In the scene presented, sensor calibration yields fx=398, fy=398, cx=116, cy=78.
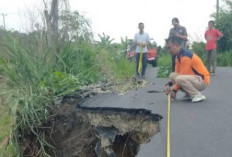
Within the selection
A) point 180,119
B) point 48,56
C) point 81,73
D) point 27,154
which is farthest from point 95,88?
point 180,119

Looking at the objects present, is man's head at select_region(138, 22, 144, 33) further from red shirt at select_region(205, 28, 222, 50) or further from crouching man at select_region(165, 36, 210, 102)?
crouching man at select_region(165, 36, 210, 102)

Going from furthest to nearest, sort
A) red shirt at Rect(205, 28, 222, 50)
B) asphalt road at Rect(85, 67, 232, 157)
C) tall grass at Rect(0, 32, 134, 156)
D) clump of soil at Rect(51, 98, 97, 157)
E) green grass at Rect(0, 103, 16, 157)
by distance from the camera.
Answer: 1. red shirt at Rect(205, 28, 222, 50)
2. clump of soil at Rect(51, 98, 97, 157)
3. tall grass at Rect(0, 32, 134, 156)
4. green grass at Rect(0, 103, 16, 157)
5. asphalt road at Rect(85, 67, 232, 157)

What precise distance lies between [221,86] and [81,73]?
3543 mm

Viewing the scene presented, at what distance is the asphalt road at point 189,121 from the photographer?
467 cm

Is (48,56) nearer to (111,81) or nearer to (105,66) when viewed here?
(111,81)

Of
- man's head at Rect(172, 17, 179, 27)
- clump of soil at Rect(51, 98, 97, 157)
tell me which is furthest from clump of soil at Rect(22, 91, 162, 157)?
man's head at Rect(172, 17, 179, 27)

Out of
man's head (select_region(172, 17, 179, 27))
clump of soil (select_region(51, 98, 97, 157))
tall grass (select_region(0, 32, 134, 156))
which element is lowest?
clump of soil (select_region(51, 98, 97, 157))

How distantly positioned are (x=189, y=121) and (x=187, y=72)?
1477 millimetres

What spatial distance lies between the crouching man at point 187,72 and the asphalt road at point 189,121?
0.27 meters

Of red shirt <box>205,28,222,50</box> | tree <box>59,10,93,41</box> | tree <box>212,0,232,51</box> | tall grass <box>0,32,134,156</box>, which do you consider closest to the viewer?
tall grass <box>0,32,134,156</box>

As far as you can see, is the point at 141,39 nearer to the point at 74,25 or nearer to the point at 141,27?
the point at 141,27

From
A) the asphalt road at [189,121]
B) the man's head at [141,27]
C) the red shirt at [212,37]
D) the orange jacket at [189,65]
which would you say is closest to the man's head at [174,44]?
the orange jacket at [189,65]

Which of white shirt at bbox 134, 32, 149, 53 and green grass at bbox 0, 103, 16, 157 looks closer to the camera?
green grass at bbox 0, 103, 16, 157

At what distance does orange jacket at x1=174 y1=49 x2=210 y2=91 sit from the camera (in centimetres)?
693
